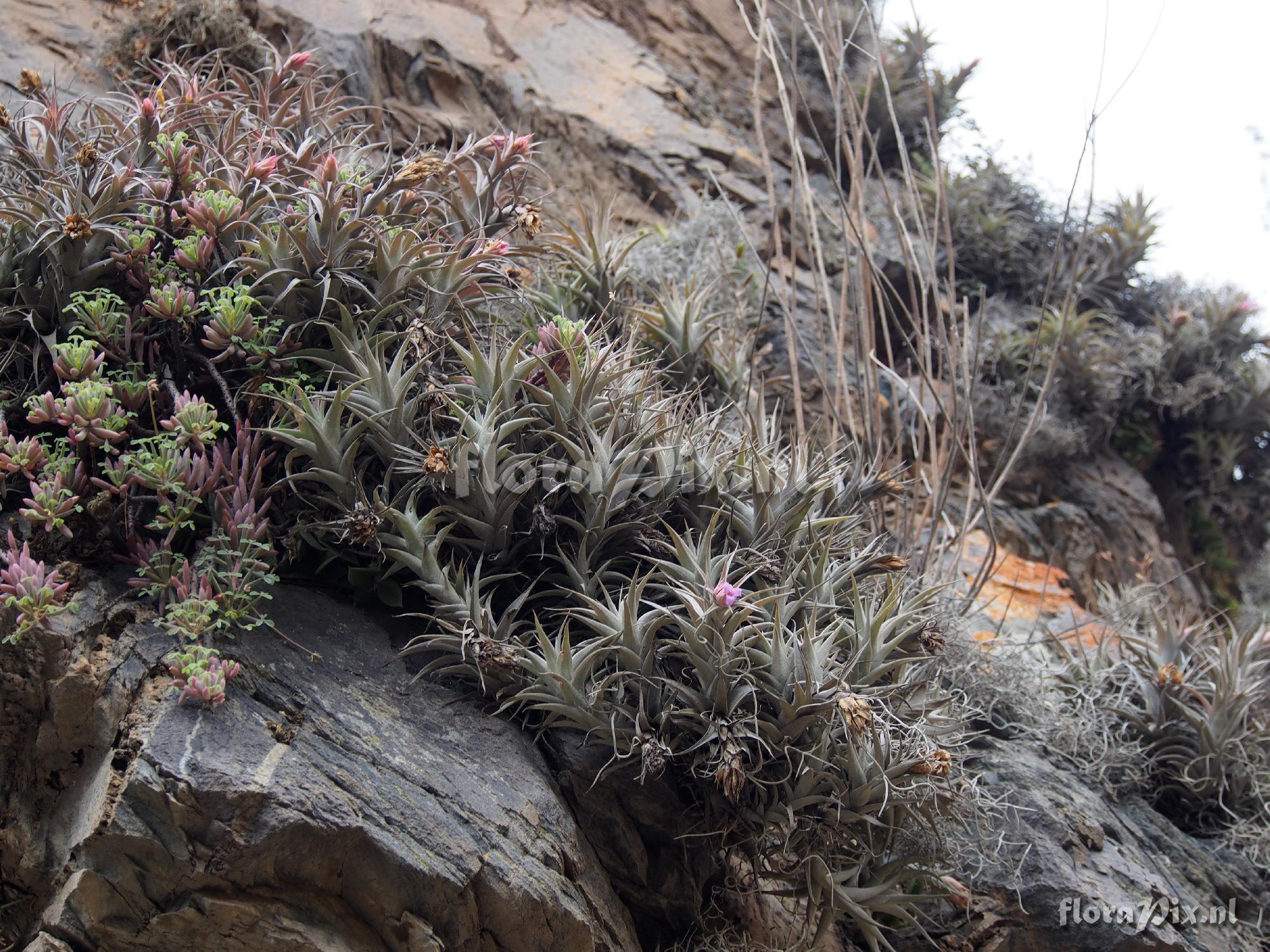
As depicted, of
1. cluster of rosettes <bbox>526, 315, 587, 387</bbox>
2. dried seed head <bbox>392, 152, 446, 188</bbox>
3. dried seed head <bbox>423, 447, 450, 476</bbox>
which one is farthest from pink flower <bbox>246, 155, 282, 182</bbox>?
dried seed head <bbox>423, 447, 450, 476</bbox>

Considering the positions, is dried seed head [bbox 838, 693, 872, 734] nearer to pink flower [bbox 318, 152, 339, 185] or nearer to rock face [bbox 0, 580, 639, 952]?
rock face [bbox 0, 580, 639, 952]

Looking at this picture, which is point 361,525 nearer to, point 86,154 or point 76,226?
point 76,226

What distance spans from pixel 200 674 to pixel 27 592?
455 mm

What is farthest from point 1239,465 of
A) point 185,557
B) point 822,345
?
point 185,557

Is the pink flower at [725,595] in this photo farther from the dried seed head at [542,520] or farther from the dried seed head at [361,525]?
the dried seed head at [361,525]

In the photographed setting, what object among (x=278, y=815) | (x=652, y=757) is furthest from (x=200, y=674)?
(x=652, y=757)


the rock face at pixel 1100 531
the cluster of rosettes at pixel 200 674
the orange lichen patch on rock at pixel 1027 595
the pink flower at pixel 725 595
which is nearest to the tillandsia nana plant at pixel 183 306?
the cluster of rosettes at pixel 200 674

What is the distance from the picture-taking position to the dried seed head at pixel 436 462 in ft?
7.52

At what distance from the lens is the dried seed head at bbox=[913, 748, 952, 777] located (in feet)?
7.54

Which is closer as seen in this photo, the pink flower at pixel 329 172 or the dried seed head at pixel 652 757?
the dried seed head at pixel 652 757

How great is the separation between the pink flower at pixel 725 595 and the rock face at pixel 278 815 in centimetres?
63

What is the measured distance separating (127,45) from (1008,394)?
5.06 meters

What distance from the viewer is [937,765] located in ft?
7.53

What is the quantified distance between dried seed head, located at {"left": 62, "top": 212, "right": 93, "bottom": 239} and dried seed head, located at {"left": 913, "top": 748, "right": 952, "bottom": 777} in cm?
250
